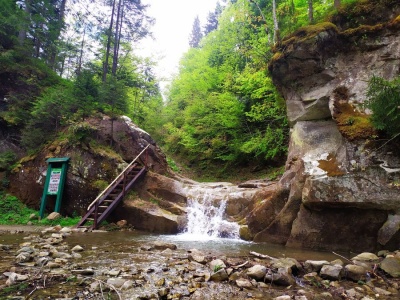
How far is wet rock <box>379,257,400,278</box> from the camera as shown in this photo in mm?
4533

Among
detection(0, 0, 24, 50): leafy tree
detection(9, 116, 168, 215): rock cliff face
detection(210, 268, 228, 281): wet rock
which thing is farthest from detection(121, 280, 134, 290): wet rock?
detection(0, 0, 24, 50): leafy tree

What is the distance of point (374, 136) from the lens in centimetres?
674

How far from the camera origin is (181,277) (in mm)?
4312

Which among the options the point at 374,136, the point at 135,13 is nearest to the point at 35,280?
the point at 374,136

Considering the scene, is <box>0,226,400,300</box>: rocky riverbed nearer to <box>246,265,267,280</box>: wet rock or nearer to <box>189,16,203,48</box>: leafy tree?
<box>246,265,267,280</box>: wet rock

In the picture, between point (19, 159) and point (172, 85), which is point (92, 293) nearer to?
point (19, 159)

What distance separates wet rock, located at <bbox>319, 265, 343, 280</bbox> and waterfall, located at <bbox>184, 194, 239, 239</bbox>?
180 inches

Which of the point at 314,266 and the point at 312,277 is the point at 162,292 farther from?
the point at 314,266

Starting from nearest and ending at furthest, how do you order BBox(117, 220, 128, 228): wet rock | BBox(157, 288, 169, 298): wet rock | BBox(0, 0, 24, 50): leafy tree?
1. BBox(157, 288, 169, 298): wet rock
2. BBox(117, 220, 128, 228): wet rock
3. BBox(0, 0, 24, 50): leafy tree

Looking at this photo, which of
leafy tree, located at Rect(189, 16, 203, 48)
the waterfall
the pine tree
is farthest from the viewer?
leafy tree, located at Rect(189, 16, 203, 48)

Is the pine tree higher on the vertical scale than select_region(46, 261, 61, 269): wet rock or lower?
higher

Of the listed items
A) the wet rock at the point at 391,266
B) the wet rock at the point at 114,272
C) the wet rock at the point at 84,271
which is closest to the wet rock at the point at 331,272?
the wet rock at the point at 391,266

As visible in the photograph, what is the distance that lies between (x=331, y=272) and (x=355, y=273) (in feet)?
1.37

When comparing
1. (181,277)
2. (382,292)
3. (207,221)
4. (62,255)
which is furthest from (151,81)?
(382,292)
